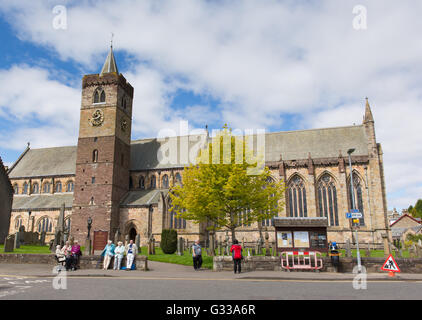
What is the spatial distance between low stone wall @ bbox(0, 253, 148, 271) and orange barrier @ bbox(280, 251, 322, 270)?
7.26 meters

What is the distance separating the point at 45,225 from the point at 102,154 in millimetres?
12936

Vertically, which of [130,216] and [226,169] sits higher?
[226,169]

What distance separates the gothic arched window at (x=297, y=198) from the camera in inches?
1585

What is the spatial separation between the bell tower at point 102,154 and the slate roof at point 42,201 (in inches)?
208

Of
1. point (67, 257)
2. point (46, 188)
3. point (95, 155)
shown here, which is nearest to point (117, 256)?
point (67, 257)

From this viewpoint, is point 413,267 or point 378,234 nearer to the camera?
point 413,267

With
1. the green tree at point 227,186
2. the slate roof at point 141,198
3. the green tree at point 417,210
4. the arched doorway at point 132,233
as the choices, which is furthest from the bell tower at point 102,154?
the green tree at point 417,210

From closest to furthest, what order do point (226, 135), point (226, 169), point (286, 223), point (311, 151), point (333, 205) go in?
point (286, 223) < point (226, 169) < point (226, 135) < point (333, 205) < point (311, 151)

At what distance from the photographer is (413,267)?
15891 mm

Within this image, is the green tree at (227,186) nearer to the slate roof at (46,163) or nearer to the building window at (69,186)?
→ the building window at (69,186)

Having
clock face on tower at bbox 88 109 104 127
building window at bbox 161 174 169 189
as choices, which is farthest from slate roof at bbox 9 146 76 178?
building window at bbox 161 174 169 189
